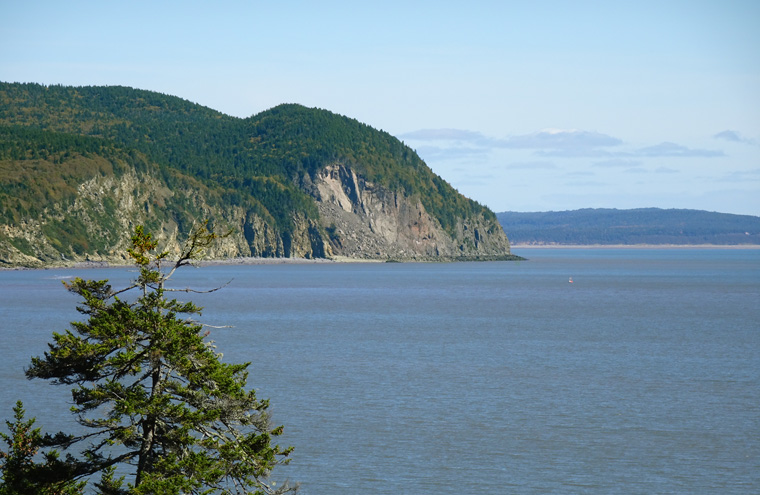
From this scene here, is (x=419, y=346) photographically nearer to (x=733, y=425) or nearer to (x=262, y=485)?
(x=733, y=425)

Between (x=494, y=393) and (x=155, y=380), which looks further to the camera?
(x=494, y=393)

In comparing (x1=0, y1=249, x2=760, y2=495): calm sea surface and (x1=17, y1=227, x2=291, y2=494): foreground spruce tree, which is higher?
(x1=17, y1=227, x2=291, y2=494): foreground spruce tree

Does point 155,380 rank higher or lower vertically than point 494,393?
higher

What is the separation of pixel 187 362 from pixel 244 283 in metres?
142

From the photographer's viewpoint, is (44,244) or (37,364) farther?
(44,244)

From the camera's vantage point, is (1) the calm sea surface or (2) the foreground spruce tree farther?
(1) the calm sea surface

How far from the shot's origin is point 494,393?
44.6m

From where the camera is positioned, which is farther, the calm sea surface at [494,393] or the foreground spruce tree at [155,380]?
the calm sea surface at [494,393]

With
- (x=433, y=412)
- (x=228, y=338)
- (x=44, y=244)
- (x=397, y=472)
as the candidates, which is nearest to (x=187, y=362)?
(x=397, y=472)

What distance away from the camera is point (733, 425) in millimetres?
36750

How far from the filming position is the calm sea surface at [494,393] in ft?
98.9

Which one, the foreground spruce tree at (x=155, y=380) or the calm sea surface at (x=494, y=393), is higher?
the foreground spruce tree at (x=155, y=380)

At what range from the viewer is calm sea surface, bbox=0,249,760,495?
98.9ft

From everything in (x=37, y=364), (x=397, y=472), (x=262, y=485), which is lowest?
(x=397, y=472)
